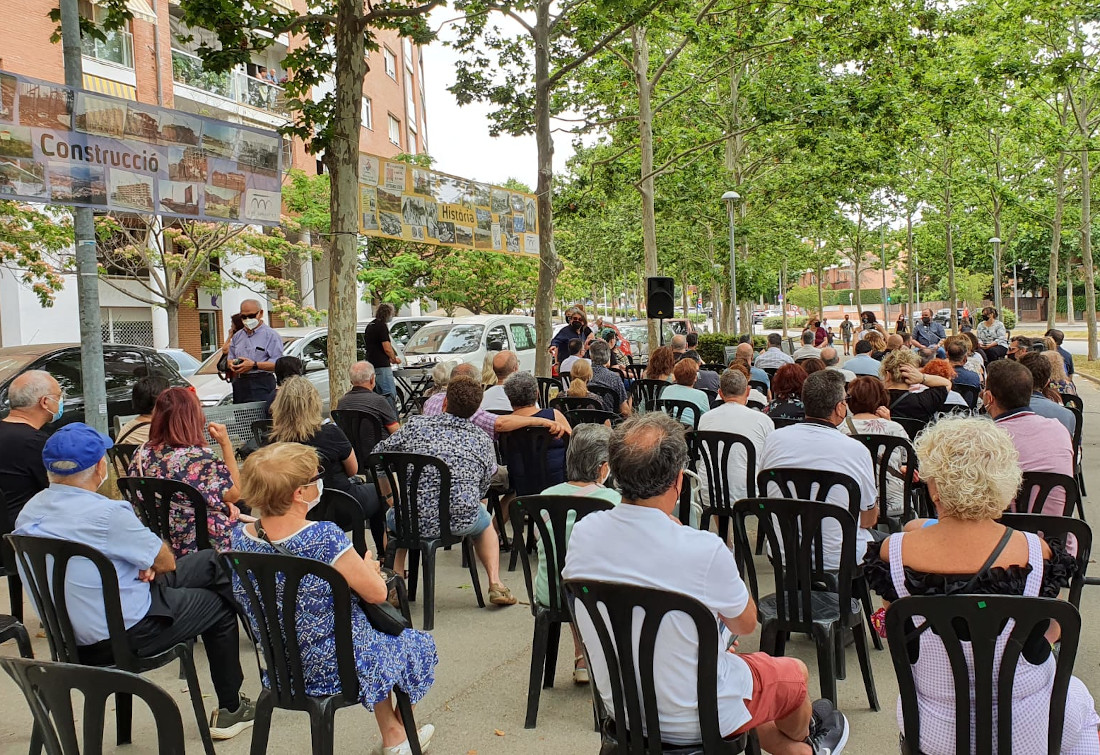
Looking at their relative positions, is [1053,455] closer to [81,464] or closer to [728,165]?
[81,464]

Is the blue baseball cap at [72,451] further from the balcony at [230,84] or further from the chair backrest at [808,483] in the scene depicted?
the balcony at [230,84]

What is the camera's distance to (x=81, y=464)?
11.1 feet

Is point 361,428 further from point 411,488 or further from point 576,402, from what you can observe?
point 576,402

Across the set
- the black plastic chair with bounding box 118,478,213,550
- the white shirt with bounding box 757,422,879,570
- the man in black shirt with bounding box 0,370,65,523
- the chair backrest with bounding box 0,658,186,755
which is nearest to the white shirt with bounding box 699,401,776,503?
the white shirt with bounding box 757,422,879,570

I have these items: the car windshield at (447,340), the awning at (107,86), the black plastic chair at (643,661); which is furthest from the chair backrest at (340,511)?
the awning at (107,86)

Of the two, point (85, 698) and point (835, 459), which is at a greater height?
point (835, 459)

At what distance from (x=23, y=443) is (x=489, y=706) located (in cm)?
292

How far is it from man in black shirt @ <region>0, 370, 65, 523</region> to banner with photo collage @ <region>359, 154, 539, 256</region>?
5297 mm

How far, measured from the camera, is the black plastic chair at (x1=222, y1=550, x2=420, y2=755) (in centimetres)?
295

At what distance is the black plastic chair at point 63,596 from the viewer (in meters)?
3.20

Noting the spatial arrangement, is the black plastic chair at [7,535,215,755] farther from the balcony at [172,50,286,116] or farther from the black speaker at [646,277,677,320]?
the balcony at [172,50,286,116]

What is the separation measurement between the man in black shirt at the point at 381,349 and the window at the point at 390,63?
28.1m

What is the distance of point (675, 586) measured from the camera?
255 cm

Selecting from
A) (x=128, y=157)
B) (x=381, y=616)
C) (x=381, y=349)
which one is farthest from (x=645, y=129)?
(x=381, y=616)
